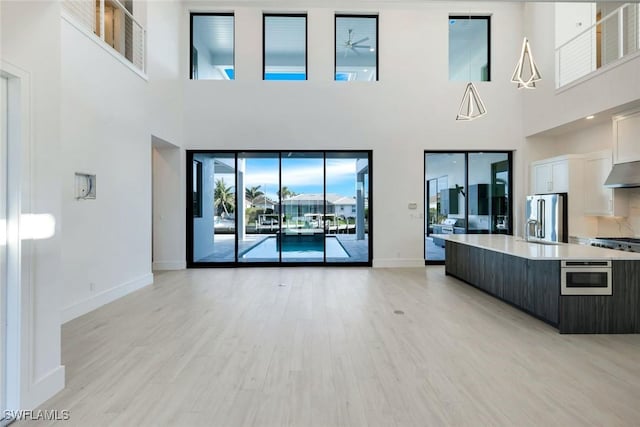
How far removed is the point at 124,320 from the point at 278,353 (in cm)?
222

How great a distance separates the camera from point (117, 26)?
18.5 ft

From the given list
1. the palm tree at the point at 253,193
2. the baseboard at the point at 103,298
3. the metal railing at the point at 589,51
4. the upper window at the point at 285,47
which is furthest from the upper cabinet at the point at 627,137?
the baseboard at the point at 103,298

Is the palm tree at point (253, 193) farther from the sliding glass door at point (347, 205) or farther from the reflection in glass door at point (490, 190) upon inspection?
the reflection in glass door at point (490, 190)

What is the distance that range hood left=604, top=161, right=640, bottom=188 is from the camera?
5283mm

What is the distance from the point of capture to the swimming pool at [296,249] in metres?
7.89

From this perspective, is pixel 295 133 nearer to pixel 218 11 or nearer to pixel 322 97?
pixel 322 97

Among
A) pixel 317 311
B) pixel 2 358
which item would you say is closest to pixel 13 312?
pixel 2 358

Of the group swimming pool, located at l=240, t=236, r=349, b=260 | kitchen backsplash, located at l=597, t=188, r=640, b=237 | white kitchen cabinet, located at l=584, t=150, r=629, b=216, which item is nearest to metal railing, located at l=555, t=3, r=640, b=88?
white kitchen cabinet, located at l=584, t=150, r=629, b=216

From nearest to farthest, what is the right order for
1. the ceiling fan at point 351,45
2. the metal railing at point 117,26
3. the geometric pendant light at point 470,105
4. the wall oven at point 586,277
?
the wall oven at point 586,277
the metal railing at point 117,26
the geometric pendant light at point 470,105
the ceiling fan at point 351,45

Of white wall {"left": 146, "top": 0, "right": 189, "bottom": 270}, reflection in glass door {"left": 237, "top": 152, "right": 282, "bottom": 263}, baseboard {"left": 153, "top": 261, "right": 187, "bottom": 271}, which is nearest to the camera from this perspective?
white wall {"left": 146, "top": 0, "right": 189, "bottom": 270}

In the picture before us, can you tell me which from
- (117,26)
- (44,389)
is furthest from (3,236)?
(117,26)

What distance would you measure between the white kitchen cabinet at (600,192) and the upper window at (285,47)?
19.7 ft

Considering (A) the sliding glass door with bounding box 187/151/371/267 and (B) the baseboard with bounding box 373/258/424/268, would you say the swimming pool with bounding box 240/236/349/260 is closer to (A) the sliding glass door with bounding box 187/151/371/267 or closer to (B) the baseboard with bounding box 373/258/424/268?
(A) the sliding glass door with bounding box 187/151/371/267

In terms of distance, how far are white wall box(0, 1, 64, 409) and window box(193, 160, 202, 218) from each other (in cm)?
541
